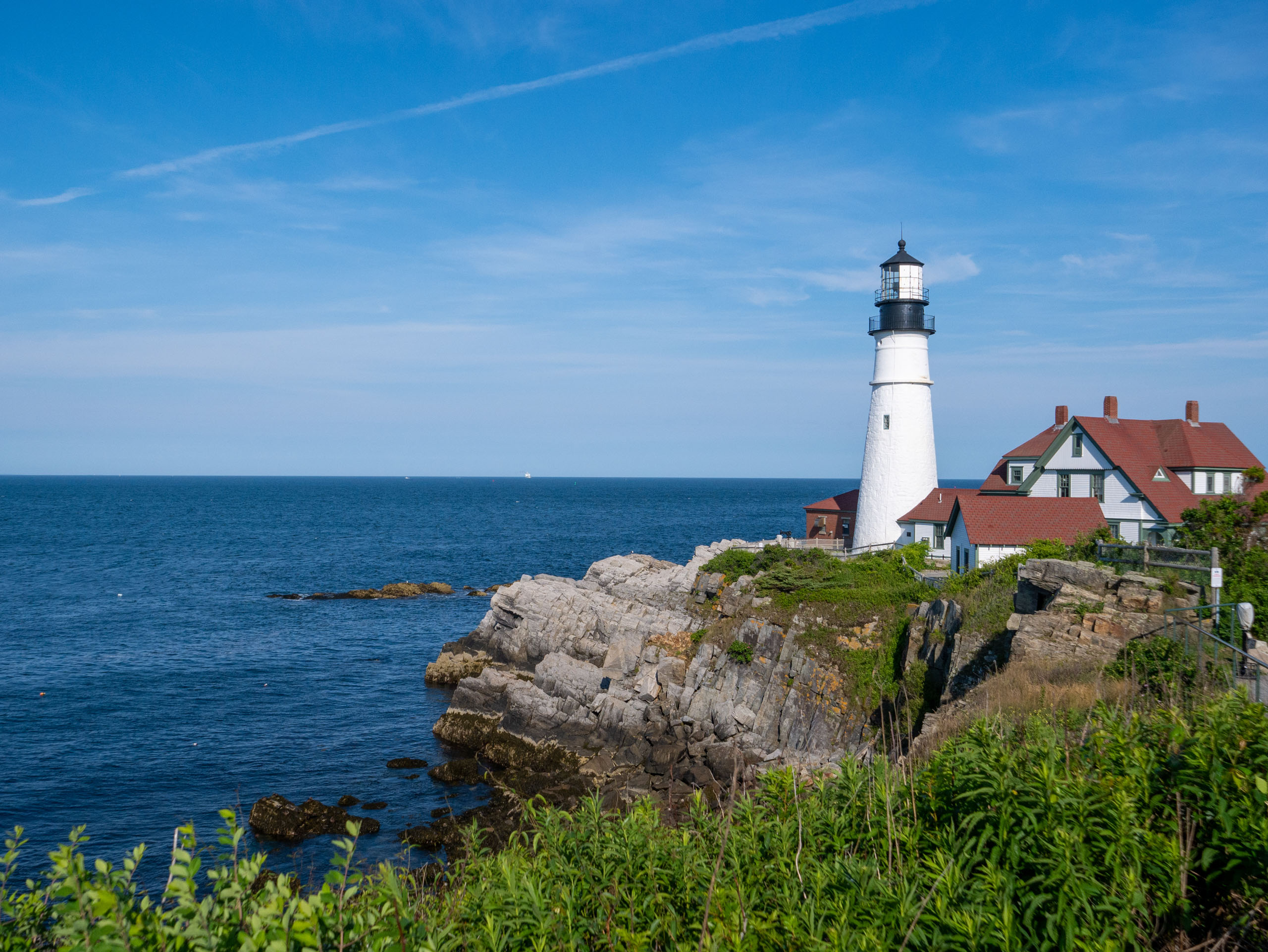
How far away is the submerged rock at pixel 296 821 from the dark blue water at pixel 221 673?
1.78 feet

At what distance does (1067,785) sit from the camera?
6.71 m

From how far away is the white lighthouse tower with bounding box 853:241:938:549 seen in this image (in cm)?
4428

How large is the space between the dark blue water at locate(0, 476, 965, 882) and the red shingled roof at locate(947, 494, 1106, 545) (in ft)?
77.3

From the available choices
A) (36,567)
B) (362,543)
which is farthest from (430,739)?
(362,543)

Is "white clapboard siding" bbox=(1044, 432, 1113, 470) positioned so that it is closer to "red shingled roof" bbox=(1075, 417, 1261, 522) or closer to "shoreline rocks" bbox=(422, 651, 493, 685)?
"red shingled roof" bbox=(1075, 417, 1261, 522)

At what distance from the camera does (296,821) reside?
22656 millimetres

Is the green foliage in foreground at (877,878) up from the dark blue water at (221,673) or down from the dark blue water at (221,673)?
up

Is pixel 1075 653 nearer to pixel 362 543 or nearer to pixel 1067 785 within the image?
pixel 1067 785

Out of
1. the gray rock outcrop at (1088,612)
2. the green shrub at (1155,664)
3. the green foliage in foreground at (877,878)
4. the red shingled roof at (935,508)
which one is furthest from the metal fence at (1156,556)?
the red shingled roof at (935,508)

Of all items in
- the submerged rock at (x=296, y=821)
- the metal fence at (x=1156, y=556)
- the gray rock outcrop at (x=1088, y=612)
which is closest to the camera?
the gray rock outcrop at (x=1088, y=612)

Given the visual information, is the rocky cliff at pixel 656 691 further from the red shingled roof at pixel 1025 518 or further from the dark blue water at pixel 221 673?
the red shingled roof at pixel 1025 518

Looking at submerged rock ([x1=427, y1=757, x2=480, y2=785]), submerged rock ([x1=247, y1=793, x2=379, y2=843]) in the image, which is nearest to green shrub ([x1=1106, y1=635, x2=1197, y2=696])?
submerged rock ([x1=247, y1=793, x2=379, y2=843])

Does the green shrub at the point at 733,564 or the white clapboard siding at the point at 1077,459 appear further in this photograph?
the white clapboard siding at the point at 1077,459

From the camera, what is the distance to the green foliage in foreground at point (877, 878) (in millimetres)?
4855
